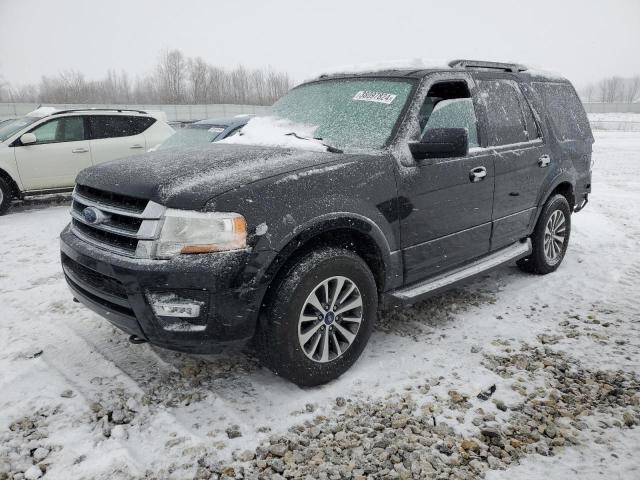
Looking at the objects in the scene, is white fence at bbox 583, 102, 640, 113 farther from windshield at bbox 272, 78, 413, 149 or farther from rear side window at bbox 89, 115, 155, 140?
windshield at bbox 272, 78, 413, 149

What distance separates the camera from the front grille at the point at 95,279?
8.73 ft

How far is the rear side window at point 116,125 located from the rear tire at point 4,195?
5.43 feet

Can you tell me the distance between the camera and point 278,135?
12.1 feet

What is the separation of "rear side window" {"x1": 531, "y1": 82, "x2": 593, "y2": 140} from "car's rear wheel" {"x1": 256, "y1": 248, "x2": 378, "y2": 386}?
2.99m

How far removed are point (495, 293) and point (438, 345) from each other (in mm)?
1352

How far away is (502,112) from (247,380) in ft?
10.0

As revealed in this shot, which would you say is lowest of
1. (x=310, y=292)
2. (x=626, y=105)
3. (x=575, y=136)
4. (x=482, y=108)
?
(x=626, y=105)

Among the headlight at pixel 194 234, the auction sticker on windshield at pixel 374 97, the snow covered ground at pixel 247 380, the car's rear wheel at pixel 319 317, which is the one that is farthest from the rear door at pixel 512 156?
the headlight at pixel 194 234

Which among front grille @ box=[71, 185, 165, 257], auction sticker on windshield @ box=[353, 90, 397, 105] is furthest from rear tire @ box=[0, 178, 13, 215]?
auction sticker on windshield @ box=[353, 90, 397, 105]

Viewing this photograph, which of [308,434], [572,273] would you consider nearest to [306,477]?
[308,434]

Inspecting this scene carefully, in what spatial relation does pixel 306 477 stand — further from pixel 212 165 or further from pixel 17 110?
pixel 17 110

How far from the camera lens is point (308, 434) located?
2602 mm

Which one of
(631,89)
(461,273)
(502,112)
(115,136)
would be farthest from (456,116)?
(631,89)

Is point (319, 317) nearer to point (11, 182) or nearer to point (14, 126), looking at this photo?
point (11, 182)
